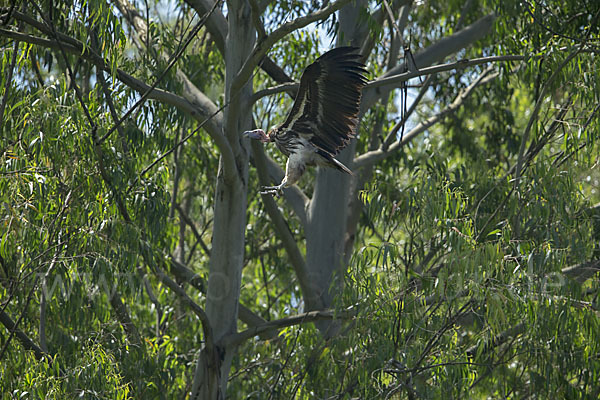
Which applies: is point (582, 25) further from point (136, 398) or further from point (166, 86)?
point (136, 398)

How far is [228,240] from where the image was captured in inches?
233

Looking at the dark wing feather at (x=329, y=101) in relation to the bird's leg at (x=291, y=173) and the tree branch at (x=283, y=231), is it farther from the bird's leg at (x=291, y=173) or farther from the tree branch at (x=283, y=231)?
the tree branch at (x=283, y=231)

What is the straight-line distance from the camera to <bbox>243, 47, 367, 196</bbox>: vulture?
3.95 m

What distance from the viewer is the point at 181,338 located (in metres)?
7.32

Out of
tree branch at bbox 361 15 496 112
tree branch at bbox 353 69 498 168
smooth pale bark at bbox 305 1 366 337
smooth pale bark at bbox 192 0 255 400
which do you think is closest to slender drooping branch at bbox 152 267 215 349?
smooth pale bark at bbox 192 0 255 400

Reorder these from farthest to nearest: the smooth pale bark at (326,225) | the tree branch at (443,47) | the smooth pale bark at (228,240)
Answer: the smooth pale bark at (326,225), the tree branch at (443,47), the smooth pale bark at (228,240)

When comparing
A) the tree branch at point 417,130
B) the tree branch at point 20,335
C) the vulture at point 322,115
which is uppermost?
the tree branch at point 417,130

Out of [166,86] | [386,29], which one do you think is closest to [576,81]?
[166,86]

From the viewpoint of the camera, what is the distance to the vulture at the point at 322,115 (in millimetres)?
3949

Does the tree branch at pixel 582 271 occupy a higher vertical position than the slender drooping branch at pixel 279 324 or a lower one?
higher

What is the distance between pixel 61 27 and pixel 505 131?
4526 millimetres

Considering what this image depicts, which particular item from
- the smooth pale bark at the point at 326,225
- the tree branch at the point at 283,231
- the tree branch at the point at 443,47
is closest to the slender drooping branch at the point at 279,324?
the tree branch at the point at 283,231

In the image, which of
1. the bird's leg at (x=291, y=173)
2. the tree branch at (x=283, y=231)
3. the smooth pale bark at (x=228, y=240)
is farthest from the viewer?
the tree branch at (x=283, y=231)

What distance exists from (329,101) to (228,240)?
2.12 m
